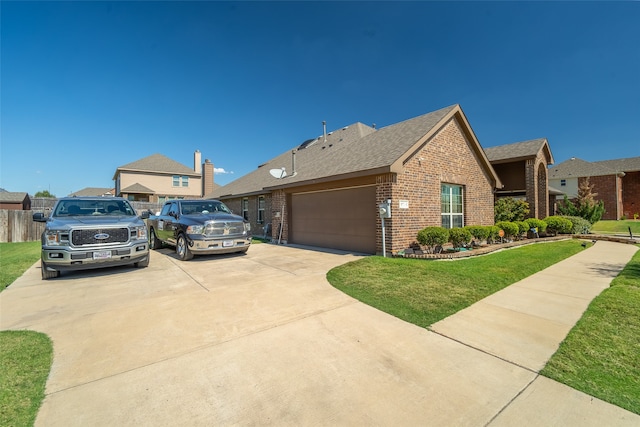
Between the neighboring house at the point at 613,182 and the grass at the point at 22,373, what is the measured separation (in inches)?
1658

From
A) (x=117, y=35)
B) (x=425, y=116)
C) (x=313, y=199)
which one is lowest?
(x=313, y=199)

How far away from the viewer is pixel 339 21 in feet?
37.9

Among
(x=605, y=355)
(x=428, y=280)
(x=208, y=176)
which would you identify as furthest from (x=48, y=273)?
(x=208, y=176)

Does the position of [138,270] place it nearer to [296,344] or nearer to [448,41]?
[296,344]

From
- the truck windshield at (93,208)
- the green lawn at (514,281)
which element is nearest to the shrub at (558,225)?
the green lawn at (514,281)

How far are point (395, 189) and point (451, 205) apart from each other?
12.7 ft

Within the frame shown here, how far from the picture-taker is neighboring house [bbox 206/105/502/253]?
28.4 feet

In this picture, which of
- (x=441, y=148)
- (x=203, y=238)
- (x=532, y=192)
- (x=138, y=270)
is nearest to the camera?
(x=138, y=270)

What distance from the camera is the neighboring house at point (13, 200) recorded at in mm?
32062

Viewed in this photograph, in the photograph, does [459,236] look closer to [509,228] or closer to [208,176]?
[509,228]

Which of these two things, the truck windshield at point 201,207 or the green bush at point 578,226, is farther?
the green bush at point 578,226

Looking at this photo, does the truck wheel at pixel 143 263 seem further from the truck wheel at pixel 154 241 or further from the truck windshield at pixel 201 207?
the truck wheel at pixel 154 241

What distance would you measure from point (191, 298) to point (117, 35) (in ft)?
39.2

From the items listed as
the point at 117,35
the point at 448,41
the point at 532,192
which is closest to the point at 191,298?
the point at 117,35
